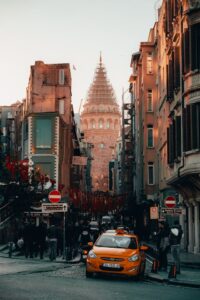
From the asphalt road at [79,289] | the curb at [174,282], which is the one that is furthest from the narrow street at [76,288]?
the curb at [174,282]

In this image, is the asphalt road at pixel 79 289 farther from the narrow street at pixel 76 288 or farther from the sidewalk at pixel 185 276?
the sidewalk at pixel 185 276

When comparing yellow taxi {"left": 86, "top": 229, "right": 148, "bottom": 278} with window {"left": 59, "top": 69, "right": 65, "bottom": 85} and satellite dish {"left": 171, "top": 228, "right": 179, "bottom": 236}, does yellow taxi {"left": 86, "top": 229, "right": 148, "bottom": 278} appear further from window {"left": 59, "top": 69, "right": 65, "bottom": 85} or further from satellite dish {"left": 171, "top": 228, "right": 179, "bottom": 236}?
window {"left": 59, "top": 69, "right": 65, "bottom": 85}

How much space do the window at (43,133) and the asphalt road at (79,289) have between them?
42.4 meters

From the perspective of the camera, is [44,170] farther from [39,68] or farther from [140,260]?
[140,260]

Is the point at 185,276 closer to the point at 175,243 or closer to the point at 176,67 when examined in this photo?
the point at 175,243

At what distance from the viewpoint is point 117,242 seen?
22172mm

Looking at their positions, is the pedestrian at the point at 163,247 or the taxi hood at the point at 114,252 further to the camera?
the pedestrian at the point at 163,247

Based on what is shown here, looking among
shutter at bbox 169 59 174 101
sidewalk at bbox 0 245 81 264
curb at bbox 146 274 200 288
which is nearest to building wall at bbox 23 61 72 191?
sidewalk at bbox 0 245 81 264

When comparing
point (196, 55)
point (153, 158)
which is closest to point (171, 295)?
point (196, 55)

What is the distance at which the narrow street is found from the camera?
A: 15.6 m

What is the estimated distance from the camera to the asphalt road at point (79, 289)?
1555 cm

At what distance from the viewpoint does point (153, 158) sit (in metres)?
64.2

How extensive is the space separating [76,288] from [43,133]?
4771cm

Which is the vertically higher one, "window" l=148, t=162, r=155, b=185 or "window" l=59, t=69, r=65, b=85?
"window" l=59, t=69, r=65, b=85
